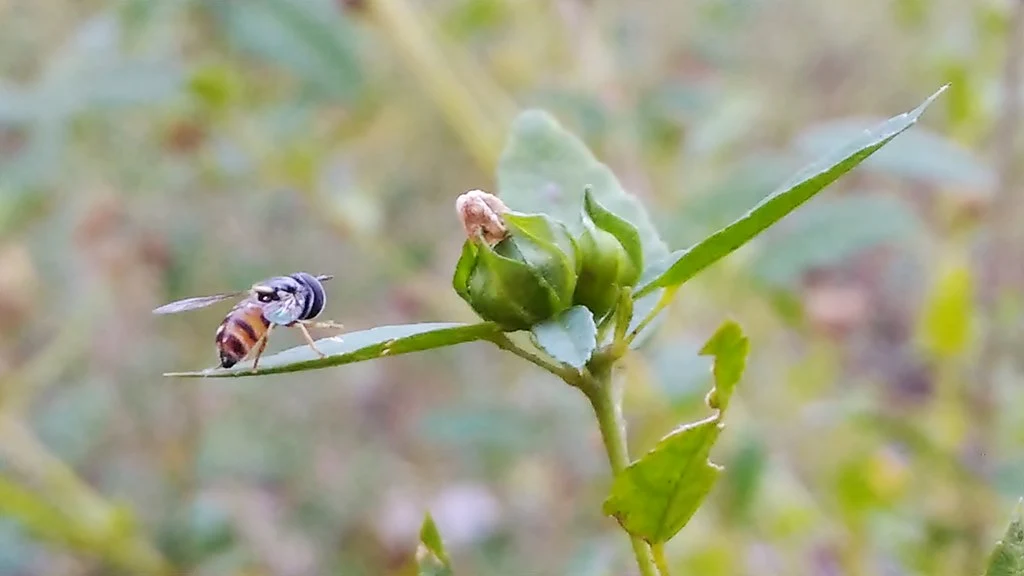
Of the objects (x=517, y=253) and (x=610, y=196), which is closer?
(x=517, y=253)

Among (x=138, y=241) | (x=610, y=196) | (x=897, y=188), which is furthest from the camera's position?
(x=897, y=188)

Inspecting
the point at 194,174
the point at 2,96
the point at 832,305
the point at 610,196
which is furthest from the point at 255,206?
the point at 610,196

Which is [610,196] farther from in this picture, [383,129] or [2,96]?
[383,129]

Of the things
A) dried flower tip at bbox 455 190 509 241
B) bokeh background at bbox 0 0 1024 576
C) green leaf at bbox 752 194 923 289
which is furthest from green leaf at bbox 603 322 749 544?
green leaf at bbox 752 194 923 289

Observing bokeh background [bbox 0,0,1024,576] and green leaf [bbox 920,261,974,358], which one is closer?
green leaf [bbox 920,261,974,358]

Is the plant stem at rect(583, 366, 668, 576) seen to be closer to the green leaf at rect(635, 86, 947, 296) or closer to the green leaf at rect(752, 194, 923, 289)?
the green leaf at rect(635, 86, 947, 296)
